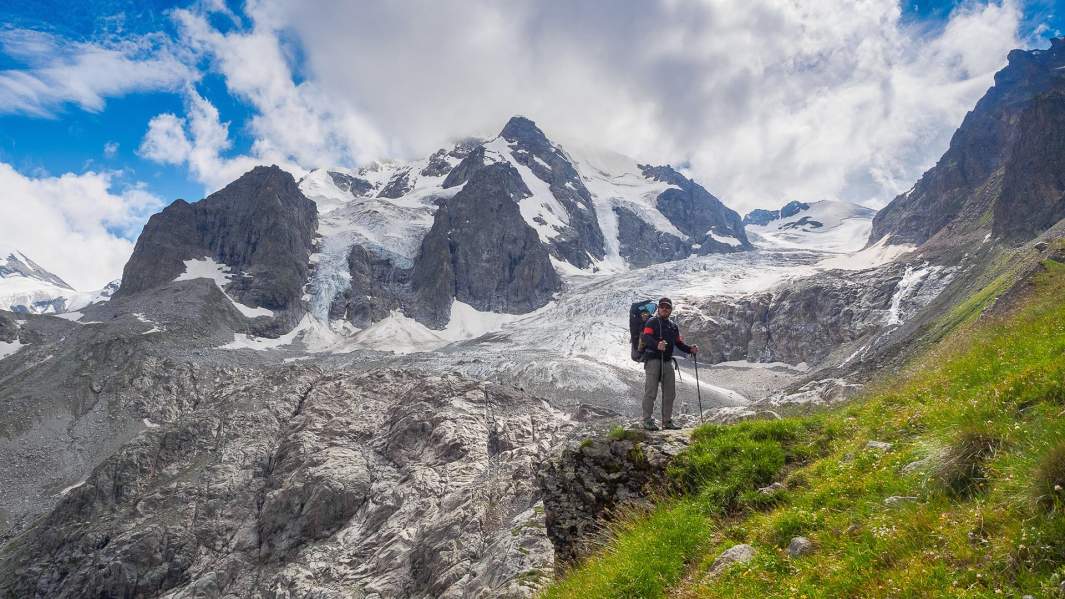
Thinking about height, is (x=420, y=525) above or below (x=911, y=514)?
below

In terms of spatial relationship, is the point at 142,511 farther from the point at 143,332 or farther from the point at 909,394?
the point at 909,394

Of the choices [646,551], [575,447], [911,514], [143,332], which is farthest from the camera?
[143,332]

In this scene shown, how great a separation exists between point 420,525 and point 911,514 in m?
66.6

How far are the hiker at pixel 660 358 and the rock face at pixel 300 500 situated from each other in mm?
40433

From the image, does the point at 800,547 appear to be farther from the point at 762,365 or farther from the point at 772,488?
the point at 762,365

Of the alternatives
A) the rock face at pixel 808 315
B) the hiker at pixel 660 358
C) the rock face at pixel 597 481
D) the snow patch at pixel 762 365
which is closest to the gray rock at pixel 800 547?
the rock face at pixel 597 481

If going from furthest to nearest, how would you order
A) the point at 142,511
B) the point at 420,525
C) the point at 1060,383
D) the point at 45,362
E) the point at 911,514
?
the point at 45,362 → the point at 142,511 → the point at 420,525 → the point at 1060,383 → the point at 911,514

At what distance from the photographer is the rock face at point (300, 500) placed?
62656 millimetres

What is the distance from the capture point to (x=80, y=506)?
80.2 m

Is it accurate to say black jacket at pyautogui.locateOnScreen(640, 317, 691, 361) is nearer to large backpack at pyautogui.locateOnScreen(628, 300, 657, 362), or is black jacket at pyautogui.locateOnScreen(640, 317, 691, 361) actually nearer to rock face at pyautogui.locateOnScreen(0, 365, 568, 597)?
large backpack at pyautogui.locateOnScreen(628, 300, 657, 362)

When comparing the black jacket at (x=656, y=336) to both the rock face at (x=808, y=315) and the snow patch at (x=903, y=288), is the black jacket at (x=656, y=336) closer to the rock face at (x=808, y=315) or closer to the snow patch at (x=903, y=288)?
the rock face at (x=808, y=315)

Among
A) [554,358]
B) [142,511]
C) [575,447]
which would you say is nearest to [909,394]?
[575,447]

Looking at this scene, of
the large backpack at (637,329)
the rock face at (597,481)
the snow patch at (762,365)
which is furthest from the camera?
the snow patch at (762,365)

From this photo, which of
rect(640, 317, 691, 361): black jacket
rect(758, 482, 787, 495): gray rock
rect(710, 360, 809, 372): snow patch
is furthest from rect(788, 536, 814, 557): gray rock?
rect(710, 360, 809, 372): snow patch
